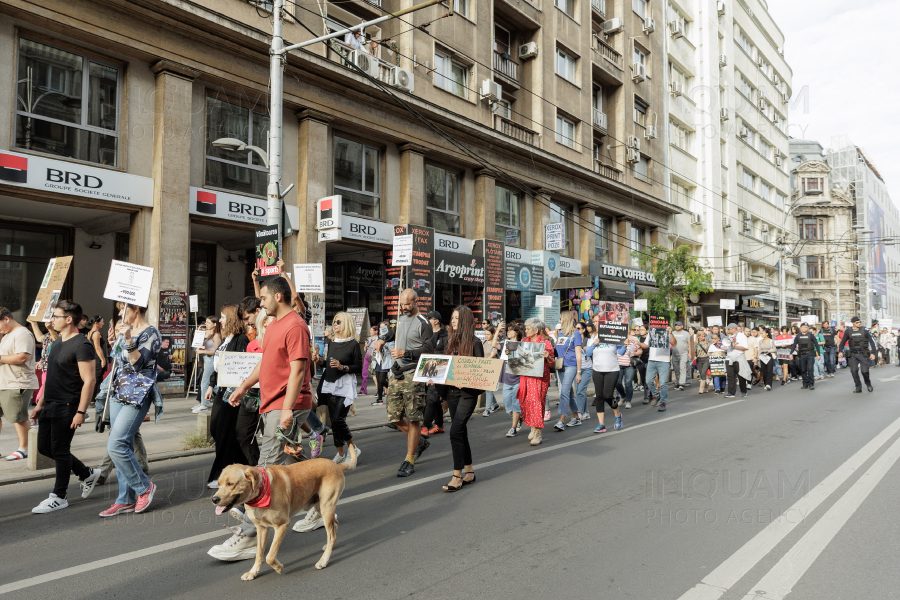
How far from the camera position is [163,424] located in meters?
10.3

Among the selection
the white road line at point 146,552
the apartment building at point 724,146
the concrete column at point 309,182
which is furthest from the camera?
the apartment building at point 724,146

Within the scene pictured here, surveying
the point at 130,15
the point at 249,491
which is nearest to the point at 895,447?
the point at 249,491

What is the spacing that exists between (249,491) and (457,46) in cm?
2016

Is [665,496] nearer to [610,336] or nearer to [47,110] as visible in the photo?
[610,336]

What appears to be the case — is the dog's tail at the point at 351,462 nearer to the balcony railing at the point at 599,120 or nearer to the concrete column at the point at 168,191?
the concrete column at the point at 168,191

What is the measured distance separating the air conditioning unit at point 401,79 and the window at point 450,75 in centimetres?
186

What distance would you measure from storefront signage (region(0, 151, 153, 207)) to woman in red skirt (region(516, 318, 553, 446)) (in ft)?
31.3

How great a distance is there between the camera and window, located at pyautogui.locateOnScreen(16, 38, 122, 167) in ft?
40.5

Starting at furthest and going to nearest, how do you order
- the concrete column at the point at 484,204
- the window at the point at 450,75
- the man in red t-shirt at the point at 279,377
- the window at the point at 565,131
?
the window at the point at 565,131, the concrete column at the point at 484,204, the window at the point at 450,75, the man in red t-shirt at the point at 279,377

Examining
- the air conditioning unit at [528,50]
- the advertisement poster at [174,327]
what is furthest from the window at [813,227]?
the advertisement poster at [174,327]

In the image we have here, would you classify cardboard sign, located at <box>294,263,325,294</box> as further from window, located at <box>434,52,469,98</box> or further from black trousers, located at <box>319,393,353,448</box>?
window, located at <box>434,52,469,98</box>

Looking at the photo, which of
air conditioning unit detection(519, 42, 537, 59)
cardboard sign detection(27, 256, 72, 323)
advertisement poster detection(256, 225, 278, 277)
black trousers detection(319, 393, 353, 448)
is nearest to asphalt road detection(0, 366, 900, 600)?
black trousers detection(319, 393, 353, 448)

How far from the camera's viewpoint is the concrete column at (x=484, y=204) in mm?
22422

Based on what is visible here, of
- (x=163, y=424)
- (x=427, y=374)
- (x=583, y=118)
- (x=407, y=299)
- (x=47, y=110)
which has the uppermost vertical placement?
(x=583, y=118)
